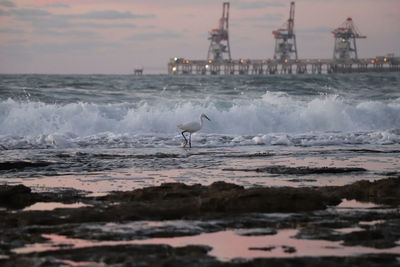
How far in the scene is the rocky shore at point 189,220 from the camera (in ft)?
15.0

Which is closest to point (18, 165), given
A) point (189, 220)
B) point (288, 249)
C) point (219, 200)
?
point (219, 200)

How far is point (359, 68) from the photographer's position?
132m

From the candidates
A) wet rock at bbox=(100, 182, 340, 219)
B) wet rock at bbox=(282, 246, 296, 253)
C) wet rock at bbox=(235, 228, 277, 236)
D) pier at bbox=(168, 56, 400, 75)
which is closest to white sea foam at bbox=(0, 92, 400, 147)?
wet rock at bbox=(100, 182, 340, 219)

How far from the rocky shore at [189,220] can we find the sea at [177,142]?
943mm

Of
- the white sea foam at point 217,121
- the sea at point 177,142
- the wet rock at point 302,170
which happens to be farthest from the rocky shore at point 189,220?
the white sea foam at point 217,121

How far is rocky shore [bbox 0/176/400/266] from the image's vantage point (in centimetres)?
457

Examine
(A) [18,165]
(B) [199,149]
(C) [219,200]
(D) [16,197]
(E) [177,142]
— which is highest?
(C) [219,200]

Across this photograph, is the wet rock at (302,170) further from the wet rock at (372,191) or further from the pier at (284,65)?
the pier at (284,65)

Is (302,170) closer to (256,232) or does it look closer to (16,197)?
(16,197)

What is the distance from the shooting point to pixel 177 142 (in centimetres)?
1580

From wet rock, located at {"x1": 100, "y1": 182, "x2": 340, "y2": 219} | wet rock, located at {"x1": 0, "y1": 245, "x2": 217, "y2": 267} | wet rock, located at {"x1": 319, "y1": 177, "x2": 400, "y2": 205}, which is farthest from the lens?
wet rock, located at {"x1": 319, "y1": 177, "x2": 400, "y2": 205}

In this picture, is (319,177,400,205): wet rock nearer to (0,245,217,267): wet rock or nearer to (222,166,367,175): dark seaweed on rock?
(222,166,367,175): dark seaweed on rock

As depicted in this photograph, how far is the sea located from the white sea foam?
3cm

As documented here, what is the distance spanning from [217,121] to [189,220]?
14.9 metres
